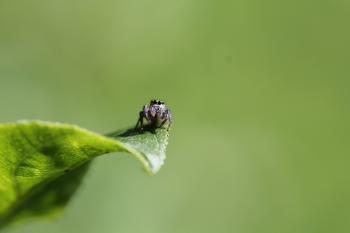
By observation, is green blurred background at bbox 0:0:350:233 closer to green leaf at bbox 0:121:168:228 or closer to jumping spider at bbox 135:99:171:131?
jumping spider at bbox 135:99:171:131

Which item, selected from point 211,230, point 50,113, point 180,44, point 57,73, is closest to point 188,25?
point 180,44

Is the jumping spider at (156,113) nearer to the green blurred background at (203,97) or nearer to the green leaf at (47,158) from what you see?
the green leaf at (47,158)

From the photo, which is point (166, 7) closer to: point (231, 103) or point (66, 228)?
point (231, 103)

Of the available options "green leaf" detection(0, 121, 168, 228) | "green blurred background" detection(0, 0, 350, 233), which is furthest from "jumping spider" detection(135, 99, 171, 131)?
"green blurred background" detection(0, 0, 350, 233)

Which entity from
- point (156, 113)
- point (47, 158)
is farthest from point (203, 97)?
point (47, 158)

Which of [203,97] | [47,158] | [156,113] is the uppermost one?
[203,97]

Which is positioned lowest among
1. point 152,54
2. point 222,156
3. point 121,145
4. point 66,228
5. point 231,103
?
point 121,145

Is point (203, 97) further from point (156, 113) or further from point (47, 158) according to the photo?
point (47, 158)

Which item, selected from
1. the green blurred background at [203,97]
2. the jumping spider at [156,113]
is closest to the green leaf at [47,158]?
the jumping spider at [156,113]
